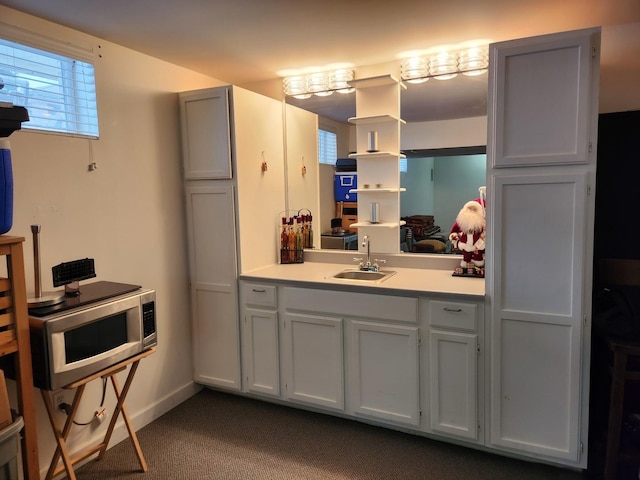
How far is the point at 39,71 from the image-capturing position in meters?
2.19

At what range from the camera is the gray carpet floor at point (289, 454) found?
2.32m

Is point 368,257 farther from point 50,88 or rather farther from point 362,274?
point 50,88

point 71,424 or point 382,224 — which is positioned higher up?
point 382,224

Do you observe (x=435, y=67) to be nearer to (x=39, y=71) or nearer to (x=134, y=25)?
(x=134, y=25)

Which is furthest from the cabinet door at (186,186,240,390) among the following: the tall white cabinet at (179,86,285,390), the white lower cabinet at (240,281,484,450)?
the white lower cabinet at (240,281,484,450)

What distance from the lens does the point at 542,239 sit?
215 centimetres

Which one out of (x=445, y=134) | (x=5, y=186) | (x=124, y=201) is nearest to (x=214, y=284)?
(x=124, y=201)

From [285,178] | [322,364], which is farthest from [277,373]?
[285,178]

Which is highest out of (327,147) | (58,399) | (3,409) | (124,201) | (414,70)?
(414,70)

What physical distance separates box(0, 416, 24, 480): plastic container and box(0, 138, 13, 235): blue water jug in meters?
0.73

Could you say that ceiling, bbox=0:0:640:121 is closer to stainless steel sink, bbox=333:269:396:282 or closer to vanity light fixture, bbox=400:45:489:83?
vanity light fixture, bbox=400:45:489:83

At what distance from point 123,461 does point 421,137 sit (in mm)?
2651

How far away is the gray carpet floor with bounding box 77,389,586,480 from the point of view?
91.4 inches

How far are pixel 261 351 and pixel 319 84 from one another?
6.35 ft
